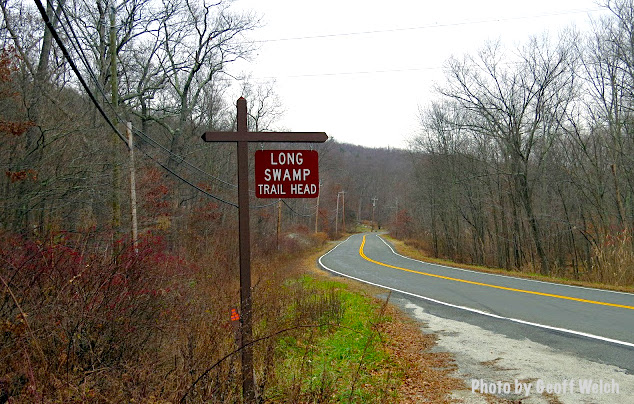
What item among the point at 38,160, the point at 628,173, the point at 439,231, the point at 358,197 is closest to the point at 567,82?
the point at 628,173

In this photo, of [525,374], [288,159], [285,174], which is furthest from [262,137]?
[525,374]

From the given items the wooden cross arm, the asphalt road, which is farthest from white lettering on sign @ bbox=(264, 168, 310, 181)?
the asphalt road

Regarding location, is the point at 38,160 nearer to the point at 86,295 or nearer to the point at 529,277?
the point at 86,295

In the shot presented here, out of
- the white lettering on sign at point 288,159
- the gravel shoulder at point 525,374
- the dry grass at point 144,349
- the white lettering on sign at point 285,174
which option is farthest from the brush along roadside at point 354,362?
the white lettering on sign at point 288,159

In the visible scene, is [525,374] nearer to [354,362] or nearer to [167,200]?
[354,362]

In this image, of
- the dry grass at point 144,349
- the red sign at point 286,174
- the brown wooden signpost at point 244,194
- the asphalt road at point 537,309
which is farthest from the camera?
the asphalt road at point 537,309

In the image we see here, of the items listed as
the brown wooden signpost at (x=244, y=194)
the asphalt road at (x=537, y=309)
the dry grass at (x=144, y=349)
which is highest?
the brown wooden signpost at (x=244, y=194)

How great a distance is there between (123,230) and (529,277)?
14345 millimetres

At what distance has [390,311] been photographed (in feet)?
34.7

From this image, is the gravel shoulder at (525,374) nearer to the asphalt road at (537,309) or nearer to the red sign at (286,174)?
the asphalt road at (537,309)

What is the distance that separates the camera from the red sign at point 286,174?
15.5 feet

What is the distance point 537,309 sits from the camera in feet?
32.7

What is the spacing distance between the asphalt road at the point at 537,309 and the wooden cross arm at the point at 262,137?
16.9 ft

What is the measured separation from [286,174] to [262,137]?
0.51 metres
